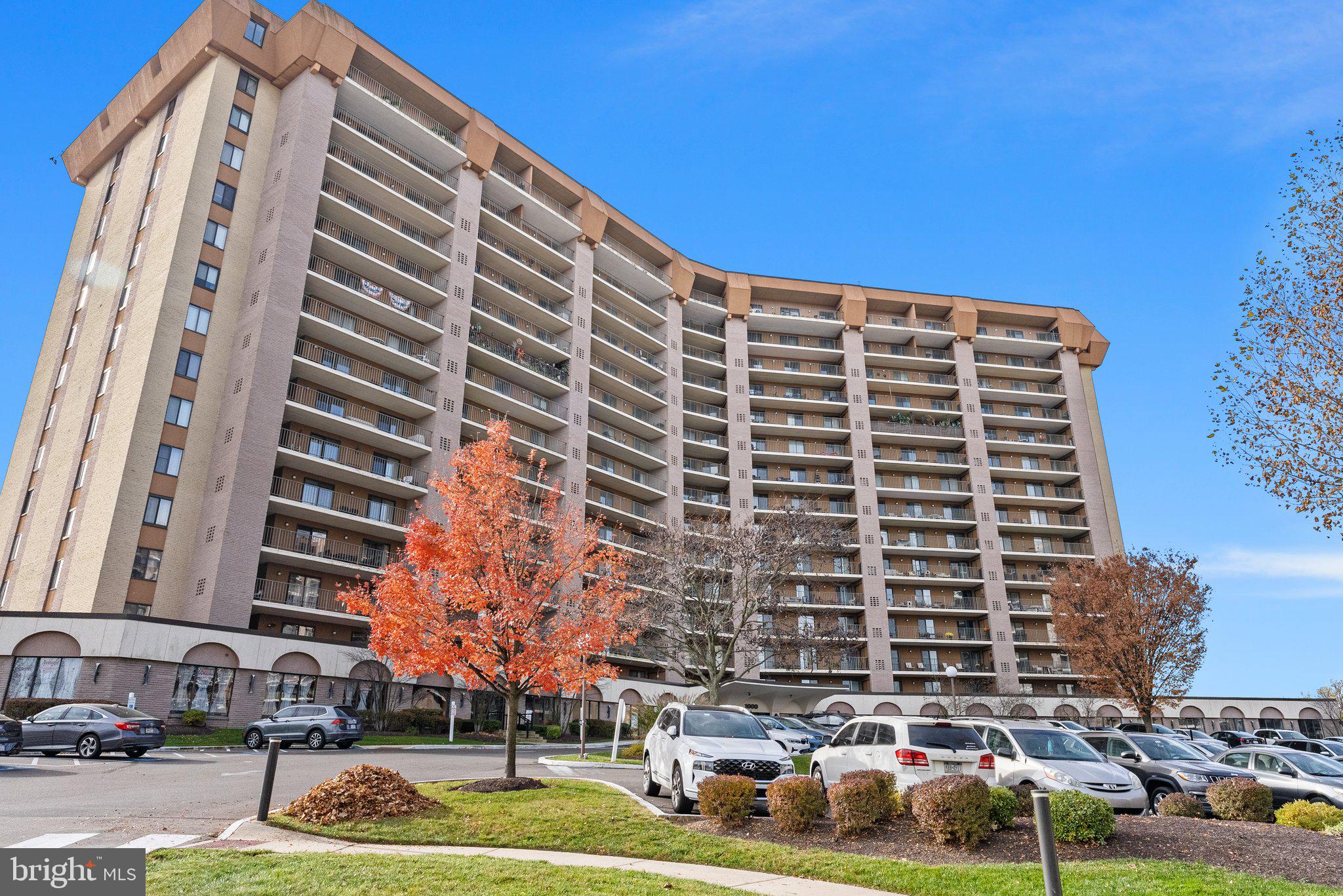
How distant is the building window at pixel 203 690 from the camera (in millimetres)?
35969

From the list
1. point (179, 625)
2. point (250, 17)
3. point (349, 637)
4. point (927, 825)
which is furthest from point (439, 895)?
point (250, 17)

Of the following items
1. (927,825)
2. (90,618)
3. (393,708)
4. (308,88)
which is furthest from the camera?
(308,88)

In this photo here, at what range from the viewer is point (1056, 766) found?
1486cm

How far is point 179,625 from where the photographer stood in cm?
3616

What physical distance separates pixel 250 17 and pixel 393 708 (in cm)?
4098

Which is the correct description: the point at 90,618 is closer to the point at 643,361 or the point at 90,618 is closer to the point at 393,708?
the point at 393,708

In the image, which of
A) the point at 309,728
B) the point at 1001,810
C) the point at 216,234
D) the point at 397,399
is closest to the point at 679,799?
the point at 1001,810

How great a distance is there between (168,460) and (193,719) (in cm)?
1347

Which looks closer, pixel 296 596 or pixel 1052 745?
pixel 1052 745

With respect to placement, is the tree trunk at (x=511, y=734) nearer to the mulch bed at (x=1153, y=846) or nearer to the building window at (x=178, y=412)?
the mulch bed at (x=1153, y=846)

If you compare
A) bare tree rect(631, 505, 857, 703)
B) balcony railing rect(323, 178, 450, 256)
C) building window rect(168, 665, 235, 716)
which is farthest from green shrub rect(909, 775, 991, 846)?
balcony railing rect(323, 178, 450, 256)

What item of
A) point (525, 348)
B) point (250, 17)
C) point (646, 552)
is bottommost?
point (646, 552)

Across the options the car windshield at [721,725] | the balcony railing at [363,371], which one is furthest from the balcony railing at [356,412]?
the car windshield at [721,725]

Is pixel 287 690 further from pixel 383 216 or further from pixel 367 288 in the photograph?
pixel 383 216
